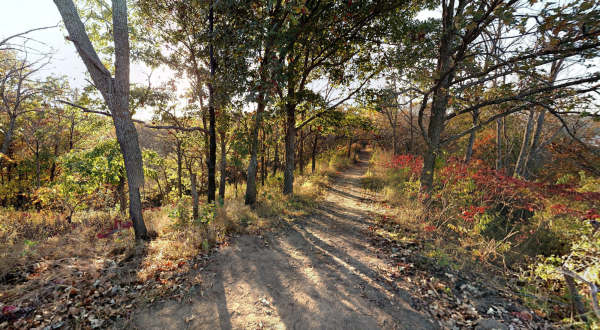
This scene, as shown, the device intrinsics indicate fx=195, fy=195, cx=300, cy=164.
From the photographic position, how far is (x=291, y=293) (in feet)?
11.2

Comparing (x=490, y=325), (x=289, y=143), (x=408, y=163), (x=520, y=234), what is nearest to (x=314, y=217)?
(x=289, y=143)

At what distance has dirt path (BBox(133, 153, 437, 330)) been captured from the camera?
282 cm

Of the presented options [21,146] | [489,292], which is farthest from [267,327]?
[21,146]

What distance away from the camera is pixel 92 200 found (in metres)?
9.30

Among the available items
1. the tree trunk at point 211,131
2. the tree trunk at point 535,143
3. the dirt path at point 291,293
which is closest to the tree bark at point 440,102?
the dirt path at point 291,293

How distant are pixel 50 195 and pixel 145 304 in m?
10.2

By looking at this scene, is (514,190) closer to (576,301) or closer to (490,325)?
(576,301)

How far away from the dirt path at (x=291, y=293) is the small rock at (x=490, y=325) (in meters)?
0.61

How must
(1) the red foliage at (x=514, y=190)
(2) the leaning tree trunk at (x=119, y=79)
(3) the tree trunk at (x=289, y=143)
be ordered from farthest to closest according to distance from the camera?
(3) the tree trunk at (x=289, y=143) < (1) the red foliage at (x=514, y=190) < (2) the leaning tree trunk at (x=119, y=79)

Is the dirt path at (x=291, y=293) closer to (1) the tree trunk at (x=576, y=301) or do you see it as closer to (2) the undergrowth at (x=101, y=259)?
(2) the undergrowth at (x=101, y=259)

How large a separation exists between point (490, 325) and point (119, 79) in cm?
789

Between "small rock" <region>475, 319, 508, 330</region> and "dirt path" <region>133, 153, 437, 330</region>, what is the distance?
613mm

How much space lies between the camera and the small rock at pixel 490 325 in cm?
269

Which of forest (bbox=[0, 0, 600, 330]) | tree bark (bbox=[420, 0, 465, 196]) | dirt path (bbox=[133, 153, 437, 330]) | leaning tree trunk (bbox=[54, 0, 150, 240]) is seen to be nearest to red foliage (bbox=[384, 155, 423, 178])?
forest (bbox=[0, 0, 600, 330])
